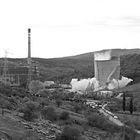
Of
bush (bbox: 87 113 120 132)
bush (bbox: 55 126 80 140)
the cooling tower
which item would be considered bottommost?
bush (bbox: 87 113 120 132)

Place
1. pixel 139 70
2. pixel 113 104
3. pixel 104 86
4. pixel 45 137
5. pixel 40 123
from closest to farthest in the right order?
pixel 45 137 → pixel 40 123 → pixel 113 104 → pixel 104 86 → pixel 139 70

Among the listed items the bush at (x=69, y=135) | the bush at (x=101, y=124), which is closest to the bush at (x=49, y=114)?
the bush at (x=101, y=124)

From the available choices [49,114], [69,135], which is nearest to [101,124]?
[49,114]

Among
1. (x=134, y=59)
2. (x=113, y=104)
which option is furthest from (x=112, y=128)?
(x=134, y=59)

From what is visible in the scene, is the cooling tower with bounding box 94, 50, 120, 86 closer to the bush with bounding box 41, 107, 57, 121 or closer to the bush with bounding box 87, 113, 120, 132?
the bush with bounding box 87, 113, 120, 132

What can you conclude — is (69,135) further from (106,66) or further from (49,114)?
(106,66)

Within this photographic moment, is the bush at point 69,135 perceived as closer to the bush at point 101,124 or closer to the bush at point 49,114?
the bush at point 49,114

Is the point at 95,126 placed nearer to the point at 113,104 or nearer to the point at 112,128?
the point at 112,128

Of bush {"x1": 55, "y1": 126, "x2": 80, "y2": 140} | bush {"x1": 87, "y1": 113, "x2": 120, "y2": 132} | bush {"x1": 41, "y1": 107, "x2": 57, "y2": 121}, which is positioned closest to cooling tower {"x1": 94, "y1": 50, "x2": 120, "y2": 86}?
bush {"x1": 87, "y1": 113, "x2": 120, "y2": 132}
